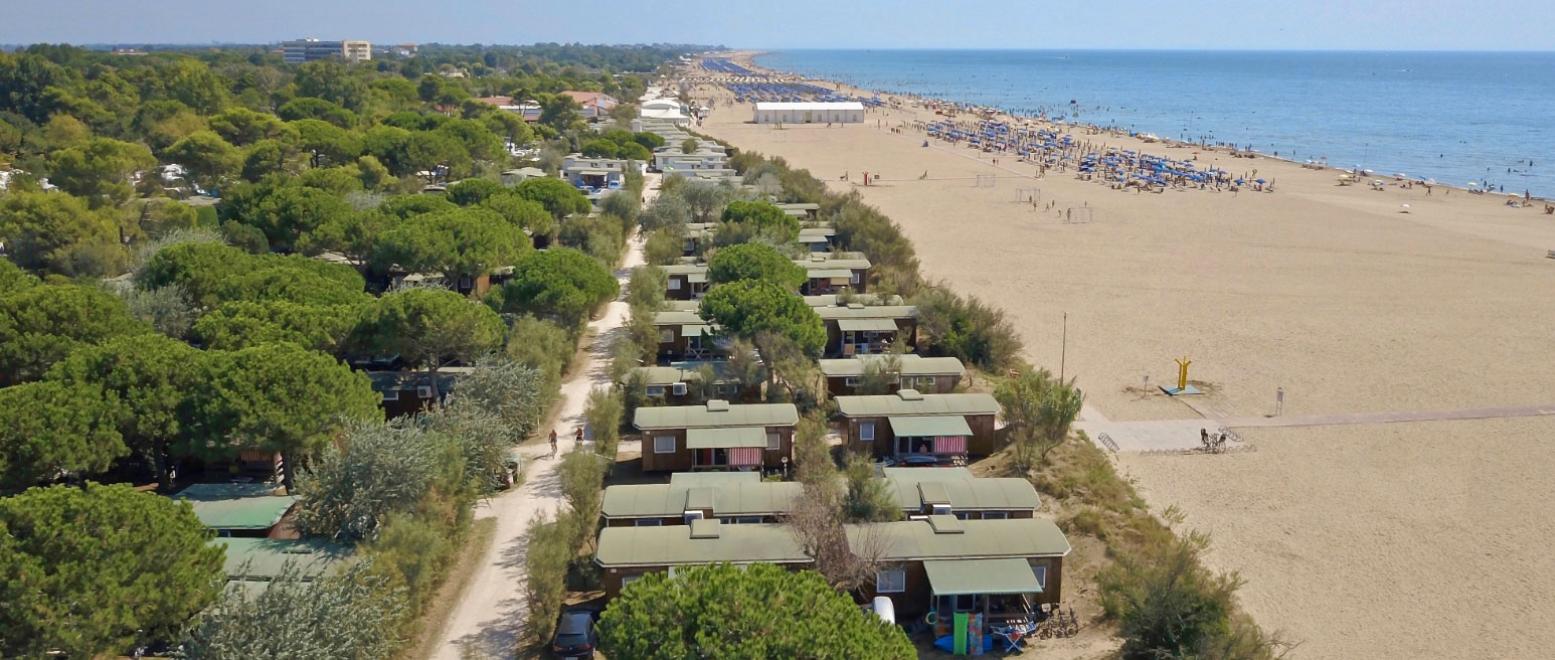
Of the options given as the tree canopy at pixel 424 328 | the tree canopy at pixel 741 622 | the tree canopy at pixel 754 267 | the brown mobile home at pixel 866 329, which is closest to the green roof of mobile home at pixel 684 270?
the tree canopy at pixel 754 267

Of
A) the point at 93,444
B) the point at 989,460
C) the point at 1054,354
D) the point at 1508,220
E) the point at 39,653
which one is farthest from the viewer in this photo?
the point at 1508,220

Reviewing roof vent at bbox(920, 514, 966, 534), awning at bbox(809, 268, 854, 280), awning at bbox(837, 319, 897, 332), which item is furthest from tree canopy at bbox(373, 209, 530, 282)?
roof vent at bbox(920, 514, 966, 534)

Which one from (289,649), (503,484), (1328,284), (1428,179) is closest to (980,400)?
(503,484)

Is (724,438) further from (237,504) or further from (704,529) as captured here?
(237,504)

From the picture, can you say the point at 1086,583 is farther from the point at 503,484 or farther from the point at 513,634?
the point at 503,484

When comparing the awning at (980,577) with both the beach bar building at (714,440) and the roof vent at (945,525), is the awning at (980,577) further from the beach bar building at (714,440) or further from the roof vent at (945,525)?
the beach bar building at (714,440)

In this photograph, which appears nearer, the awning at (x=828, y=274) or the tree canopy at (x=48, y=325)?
the tree canopy at (x=48, y=325)

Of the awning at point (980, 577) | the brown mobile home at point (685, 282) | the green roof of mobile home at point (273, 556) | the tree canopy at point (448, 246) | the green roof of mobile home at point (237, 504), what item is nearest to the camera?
the awning at point (980, 577)

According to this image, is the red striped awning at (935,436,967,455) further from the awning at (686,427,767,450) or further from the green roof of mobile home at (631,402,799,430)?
the awning at (686,427,767,450)
